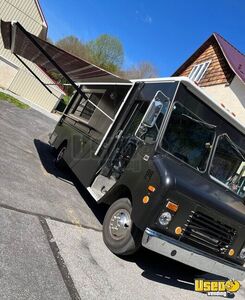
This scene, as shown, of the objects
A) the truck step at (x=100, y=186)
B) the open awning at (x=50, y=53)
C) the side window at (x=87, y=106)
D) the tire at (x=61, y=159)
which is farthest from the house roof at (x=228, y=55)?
the truck step at (x=100, y=186)

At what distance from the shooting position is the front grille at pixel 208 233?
505 cm

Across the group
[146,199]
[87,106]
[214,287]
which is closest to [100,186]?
[146,199]

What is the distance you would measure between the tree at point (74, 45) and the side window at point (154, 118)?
51.0 m

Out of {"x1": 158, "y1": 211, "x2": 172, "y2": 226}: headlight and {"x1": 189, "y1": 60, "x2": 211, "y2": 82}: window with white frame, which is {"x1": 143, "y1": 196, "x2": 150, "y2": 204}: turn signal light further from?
{"x1": 189, "y1": 60, "x2": 211, "y2": 82}: window with white frame

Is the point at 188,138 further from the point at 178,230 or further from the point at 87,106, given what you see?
the point at 87,106

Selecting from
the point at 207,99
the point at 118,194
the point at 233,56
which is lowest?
the point at 118,194

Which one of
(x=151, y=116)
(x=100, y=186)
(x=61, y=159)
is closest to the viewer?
(x=151, y=116)

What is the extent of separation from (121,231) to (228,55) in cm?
1551

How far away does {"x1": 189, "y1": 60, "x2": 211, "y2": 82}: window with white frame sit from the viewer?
68.1 ft

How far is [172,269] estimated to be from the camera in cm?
643

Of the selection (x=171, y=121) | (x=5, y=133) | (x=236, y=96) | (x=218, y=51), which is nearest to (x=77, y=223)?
(x=171, y=121)

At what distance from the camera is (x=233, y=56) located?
1959 cm

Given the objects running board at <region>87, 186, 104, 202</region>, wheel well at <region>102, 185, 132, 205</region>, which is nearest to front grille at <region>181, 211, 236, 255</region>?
wheel well at <region>102, 185, 132, 205</region>

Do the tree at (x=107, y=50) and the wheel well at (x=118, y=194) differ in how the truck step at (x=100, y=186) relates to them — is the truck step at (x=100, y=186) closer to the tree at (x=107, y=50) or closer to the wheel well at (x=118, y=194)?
the wheel well at (x=118, y=194)
